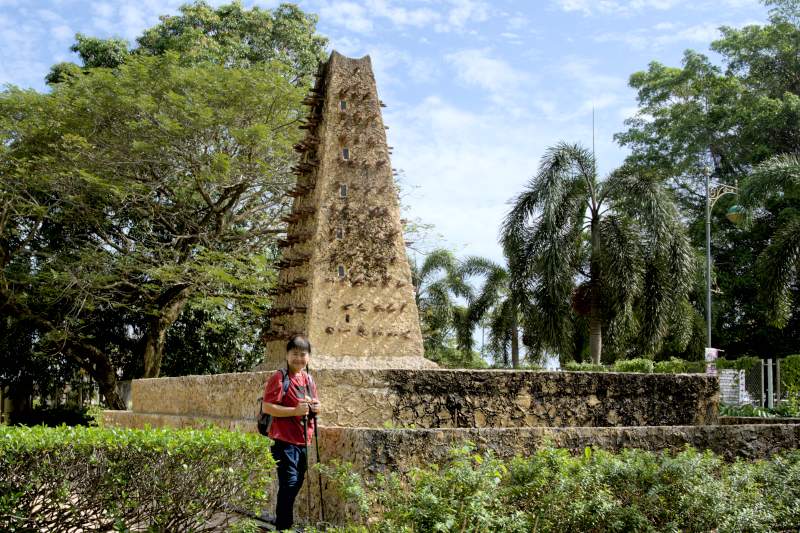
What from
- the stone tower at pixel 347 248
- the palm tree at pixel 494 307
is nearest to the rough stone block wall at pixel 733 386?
the palm tree at pixel 494 307

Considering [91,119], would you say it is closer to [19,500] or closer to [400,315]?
[400,315]

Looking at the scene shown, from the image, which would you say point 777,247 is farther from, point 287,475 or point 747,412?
point 287,475

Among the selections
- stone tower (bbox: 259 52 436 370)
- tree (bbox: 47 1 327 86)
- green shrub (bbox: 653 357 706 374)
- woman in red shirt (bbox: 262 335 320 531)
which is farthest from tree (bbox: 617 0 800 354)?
woman in red shirt (bbox: 262 335 320 531)

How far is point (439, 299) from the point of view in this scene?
28.2m

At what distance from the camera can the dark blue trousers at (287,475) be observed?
5.54 meters

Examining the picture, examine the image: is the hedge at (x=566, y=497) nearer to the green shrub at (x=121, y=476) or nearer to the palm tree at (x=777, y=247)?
the green shrub at (x=121, y=476)

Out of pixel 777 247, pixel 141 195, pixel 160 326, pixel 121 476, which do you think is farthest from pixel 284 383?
pixel 777 247

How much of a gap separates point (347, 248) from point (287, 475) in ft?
11.2

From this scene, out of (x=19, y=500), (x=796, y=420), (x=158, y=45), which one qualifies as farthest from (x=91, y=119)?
(x=796, y=420)

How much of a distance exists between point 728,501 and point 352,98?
18.9 ft

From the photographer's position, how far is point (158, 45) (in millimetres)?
23688

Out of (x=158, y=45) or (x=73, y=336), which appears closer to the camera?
(x=73, y=336)

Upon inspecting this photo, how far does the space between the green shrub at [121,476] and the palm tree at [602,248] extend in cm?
1366

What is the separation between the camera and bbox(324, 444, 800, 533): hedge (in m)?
4.96
